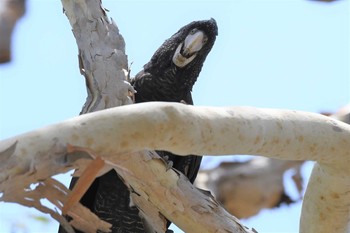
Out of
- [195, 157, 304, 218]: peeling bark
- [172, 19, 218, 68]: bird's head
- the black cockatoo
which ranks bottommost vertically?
[195, 157, 304, 218]: peeling bark

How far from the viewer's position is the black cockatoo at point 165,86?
350 cm

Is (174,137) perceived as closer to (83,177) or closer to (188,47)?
(83,177)

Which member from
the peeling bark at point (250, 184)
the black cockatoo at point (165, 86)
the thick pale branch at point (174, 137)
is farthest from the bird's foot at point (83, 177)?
the peeling bark at point (250, 184)

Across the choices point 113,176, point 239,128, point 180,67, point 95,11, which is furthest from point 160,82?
point 239,128

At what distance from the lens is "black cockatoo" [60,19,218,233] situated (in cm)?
350

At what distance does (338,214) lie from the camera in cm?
288

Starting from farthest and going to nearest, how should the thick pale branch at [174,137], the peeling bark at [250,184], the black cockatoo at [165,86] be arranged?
1. the peeling bark at [250,184]
2. the black cockatoo at [165,86]
3. the thick pale branch at [174,137]

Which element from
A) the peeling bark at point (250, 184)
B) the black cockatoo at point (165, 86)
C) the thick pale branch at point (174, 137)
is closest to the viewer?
the thick pale branch at point (174, 137)

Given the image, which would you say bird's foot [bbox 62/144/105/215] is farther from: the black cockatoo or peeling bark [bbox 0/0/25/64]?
peeling bark [bbox 0/0/25/64]

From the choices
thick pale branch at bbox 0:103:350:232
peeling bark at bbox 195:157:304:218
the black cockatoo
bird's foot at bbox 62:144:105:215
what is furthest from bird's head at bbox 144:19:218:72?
bird's foot at bbox 62:144:105:215

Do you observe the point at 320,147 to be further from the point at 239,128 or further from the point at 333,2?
the point at 333,2

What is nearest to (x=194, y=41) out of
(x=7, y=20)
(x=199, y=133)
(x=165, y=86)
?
(x=165, y=86)

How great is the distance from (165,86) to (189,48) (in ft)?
0.65

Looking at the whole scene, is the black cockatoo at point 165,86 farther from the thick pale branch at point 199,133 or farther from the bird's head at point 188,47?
the thick pale branch at point 199,133
